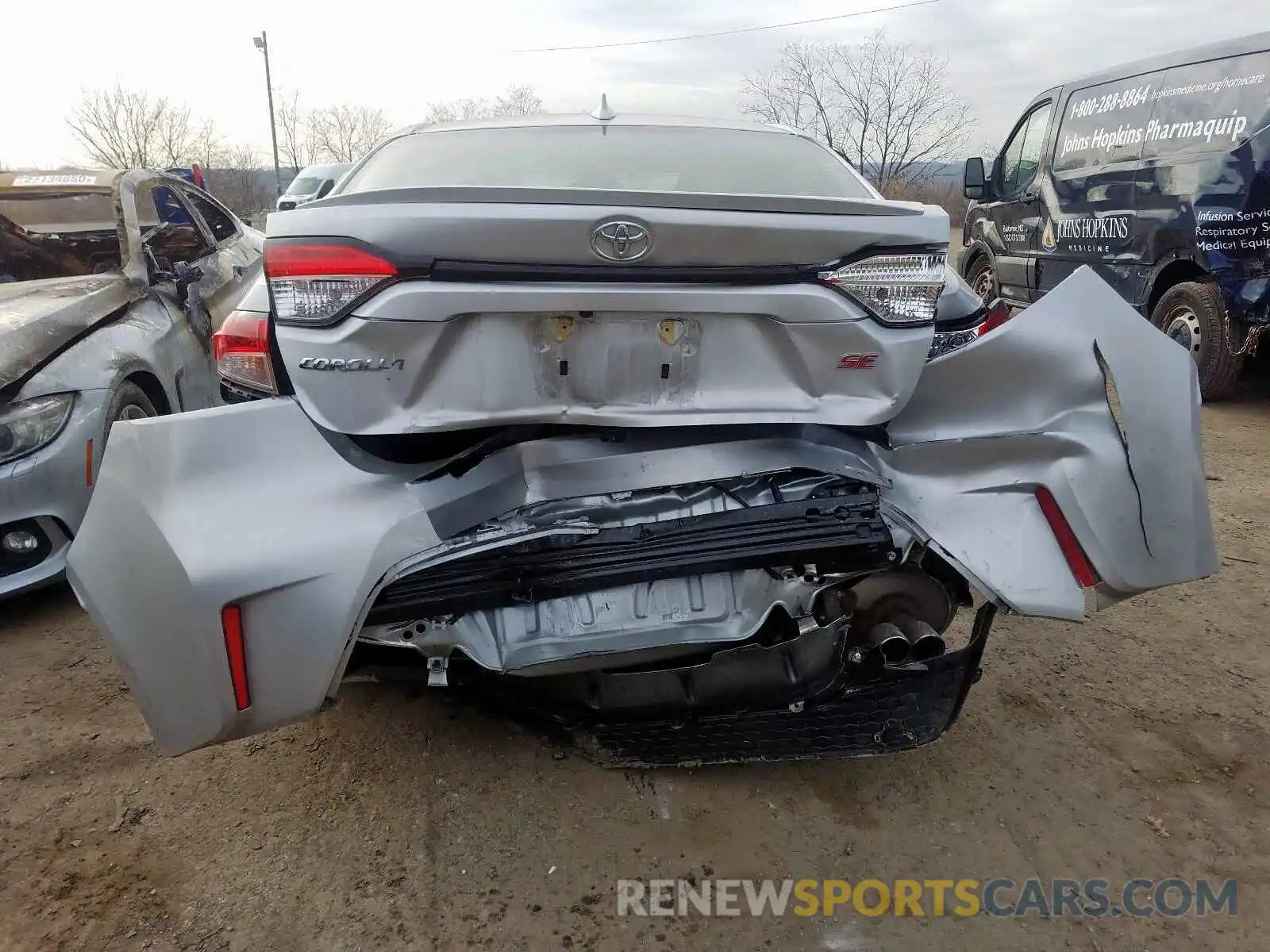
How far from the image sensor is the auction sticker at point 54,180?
178 inches

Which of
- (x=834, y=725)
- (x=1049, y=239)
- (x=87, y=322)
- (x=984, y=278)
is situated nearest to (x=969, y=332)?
(x=834, y=725)

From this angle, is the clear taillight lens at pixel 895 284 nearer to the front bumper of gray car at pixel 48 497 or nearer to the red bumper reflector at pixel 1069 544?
the red bumper reflector at pixel 1069 544

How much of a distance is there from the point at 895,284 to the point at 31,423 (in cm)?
308

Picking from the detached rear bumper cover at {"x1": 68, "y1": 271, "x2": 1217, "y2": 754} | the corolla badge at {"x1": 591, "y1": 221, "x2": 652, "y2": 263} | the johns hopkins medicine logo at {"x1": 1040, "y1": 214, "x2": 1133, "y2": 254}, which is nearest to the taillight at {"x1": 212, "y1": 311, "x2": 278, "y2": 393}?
the detached rear bumper cover at {"x1": 68, "y1": 271, "x2": 1217, "y2": 754}

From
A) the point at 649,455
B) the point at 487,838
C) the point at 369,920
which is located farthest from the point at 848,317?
the point at 369,920

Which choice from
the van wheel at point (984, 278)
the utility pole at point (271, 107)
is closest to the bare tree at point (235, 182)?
the utility pole at point (271, 107)

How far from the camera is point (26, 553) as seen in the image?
322 centimetres

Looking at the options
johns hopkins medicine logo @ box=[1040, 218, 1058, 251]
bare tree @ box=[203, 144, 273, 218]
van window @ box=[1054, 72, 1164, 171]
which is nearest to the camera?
van window @ box=[1054, 72, 1164, 171]

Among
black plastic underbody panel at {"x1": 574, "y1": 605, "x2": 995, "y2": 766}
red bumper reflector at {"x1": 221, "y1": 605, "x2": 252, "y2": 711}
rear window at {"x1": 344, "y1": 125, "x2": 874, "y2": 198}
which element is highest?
rear window at {"x1": 344, "y1": 125, "x2": 874, "y2": 198}

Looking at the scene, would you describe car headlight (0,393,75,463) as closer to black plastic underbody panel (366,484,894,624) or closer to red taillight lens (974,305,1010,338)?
black plastic underbody panel (366,484,894,624)

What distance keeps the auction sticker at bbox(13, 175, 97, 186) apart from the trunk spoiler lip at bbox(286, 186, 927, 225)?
11.4 ft

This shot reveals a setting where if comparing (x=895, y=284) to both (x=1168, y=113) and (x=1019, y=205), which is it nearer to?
(x=1168, y=113)

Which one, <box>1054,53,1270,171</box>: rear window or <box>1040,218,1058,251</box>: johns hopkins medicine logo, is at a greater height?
<box>1054,53,1270,171</box>: rear window

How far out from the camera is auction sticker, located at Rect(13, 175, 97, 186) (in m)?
4.51
